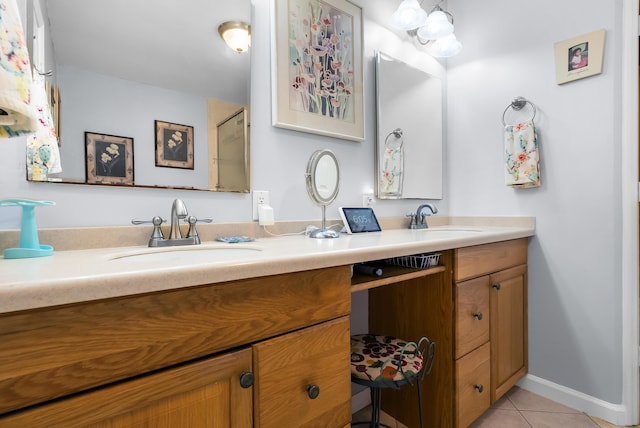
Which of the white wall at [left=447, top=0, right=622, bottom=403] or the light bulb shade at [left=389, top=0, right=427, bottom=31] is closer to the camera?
the white wall at [left=447, top=0, right=622, bottom=403]

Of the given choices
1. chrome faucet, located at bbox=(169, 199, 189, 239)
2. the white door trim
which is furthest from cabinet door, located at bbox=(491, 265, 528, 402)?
chrome faucet, located at bbox=(169, 199, 189, 239)

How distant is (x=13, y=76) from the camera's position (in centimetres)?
59

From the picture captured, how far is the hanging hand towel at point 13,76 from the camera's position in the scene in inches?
22.7

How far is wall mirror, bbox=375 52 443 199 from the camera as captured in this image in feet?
6.26

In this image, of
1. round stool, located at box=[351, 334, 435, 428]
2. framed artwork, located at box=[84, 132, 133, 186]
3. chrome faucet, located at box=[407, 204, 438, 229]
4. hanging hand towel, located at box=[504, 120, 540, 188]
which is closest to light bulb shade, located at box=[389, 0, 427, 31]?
hanging hand towel, located at box=[504, 120, 540, 188]

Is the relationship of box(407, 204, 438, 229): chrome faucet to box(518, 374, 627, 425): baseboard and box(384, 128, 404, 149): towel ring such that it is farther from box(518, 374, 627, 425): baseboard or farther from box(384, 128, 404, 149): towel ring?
box(518, 374, 627, 425): baseboard

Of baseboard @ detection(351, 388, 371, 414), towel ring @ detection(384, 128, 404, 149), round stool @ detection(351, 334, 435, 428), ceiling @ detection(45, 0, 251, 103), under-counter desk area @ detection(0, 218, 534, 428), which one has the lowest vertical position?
baseboard @ detection(351, 388, 371, 414)

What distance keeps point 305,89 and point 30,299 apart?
1.34 metres

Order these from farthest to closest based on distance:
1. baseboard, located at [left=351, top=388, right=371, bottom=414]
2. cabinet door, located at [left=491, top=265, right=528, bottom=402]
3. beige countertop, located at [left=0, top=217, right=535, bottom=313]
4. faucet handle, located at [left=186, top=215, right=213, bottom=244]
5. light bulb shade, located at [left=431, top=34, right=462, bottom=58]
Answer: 1. light bulb shade, located at [left=431, top=34, right=462, bottom=58]
2. baseboard, located at [left=351, top=388, right=371, bottom=414]
3. cabinet door, located at [left=491, top=265, right=528, bottom=402]
4. faucet handle, located at [left=186, top=215, right=213, bottom=244]
5. beige countertop, located at [left=0, top=217, right=535, bottom=313]

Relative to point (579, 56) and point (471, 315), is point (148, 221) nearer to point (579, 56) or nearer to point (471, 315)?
point (471, 315)

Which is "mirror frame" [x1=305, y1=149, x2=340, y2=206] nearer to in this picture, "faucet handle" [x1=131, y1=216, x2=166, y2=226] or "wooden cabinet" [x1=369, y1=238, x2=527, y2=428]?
"wooden cabinet" [x1=369, y1=238, x2=527, y2=428]

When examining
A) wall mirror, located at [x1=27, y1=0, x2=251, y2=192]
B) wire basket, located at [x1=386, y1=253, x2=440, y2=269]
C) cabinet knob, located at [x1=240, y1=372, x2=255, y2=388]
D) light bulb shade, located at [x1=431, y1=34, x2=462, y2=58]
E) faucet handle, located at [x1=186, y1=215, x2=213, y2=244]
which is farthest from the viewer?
light bulb shade, located at [x1=431, y1=34, x2=462, y2=58]

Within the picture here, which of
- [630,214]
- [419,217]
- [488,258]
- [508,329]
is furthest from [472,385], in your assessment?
[630,214]

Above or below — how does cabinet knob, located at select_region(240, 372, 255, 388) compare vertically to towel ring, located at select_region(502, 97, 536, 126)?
below
